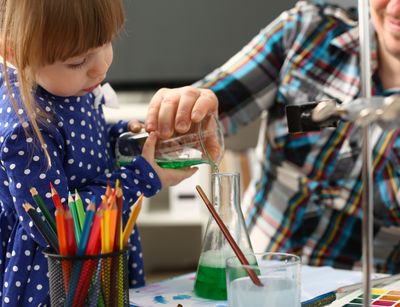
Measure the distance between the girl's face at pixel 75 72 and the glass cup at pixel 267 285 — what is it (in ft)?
0.95

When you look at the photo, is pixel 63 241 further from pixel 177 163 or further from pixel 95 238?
pixel 177 163

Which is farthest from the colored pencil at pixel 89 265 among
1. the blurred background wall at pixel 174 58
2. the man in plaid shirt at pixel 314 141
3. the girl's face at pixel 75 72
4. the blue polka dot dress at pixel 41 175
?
the blurred background wall at pixel 174 58

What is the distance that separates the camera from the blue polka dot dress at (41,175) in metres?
0.76

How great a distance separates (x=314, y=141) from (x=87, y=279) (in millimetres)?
742

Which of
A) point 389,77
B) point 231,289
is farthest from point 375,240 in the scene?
point 231,289

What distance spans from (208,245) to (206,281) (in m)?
0.04

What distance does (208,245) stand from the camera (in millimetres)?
844

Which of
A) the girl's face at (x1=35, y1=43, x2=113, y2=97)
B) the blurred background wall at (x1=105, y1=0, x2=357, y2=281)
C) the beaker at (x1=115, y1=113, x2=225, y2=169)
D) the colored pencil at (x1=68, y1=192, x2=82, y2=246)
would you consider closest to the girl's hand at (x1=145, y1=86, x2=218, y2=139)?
the beaker at (x1=115, y1=113, x2=225, y2=169)

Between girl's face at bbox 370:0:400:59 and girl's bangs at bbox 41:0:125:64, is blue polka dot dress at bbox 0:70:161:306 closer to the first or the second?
girl's bangs at bbox 41:0:125:64

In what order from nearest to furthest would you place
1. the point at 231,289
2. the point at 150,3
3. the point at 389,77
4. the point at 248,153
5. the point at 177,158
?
the point at 231,289 < the point at 177,158 < the point at 389,77 < the point at 248,153 < the point at 150,3

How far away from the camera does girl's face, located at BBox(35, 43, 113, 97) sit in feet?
2.60

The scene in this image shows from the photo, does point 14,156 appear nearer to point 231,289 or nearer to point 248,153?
point 231,289

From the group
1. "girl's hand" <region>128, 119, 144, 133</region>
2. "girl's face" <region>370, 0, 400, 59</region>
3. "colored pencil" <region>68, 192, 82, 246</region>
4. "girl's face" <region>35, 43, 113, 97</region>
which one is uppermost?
"girl's face" <region>370, 0, 400, 59</region>

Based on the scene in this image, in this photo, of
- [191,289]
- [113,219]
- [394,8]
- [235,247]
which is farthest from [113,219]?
[394,8]
